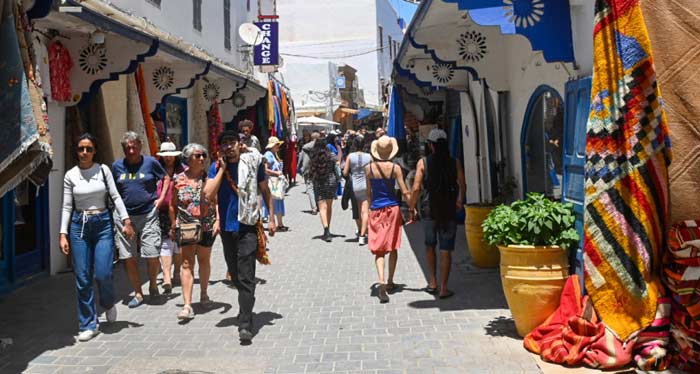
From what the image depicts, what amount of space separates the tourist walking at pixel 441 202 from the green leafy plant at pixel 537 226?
1374mm

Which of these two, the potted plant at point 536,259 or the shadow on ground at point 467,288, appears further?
the shadow on ground at point 467,288

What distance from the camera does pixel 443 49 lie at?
824 centimetres

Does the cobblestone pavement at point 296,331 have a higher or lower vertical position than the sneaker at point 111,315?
lower

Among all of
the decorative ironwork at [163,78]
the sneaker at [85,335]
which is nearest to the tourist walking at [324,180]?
the decorative ironwork at [163,78]

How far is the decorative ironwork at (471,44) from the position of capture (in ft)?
26.8

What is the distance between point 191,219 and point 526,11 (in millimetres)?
3758

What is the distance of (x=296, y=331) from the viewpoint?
18.7 ft

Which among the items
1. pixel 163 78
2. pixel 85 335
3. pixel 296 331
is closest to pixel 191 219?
pixel 85 335

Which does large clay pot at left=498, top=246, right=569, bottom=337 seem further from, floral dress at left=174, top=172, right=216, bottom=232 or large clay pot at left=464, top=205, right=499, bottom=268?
floral dress at left=174, top=172, right=216, bottom=232

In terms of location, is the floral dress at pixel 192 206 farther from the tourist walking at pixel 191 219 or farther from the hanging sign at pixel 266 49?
the hanging sign at pixel 266 49

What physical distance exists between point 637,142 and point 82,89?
21.9 ft

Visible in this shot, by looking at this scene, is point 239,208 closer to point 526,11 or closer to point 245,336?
point 245,336

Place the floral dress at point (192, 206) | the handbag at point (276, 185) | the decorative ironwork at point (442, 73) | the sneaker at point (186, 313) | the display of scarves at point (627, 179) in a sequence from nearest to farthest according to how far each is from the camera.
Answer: the display of scarves at point (627, 179) < the sneaker at point (186, 313) < the floral dress at point (192, 206) < the decorative ironwork at point (442, 73) < the handbag at point (276, 185)

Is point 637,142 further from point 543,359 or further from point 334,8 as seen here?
point 334,8
